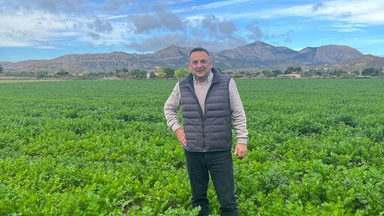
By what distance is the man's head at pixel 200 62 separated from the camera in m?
3.71

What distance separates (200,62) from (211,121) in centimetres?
79

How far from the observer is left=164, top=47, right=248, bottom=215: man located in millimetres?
3750

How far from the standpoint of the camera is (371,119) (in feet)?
40.5

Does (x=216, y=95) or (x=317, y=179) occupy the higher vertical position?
(x=216, y=95)

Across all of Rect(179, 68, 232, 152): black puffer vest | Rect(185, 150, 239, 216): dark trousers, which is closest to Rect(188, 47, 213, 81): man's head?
Rect(179, 68, 232, 152): black puffer vest

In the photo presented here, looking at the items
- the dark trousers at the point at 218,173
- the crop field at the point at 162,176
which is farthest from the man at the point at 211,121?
the crop field at the point at 162,176

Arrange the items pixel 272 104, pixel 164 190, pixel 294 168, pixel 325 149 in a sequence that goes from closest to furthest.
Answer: pixel 164 190, pixel 294 168, pixel 325 149, pixel 272 104

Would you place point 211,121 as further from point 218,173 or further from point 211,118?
point 218,173

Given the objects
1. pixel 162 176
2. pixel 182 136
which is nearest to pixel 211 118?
pixel 182 136

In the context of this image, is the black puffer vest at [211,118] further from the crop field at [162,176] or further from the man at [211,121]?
the crop field at [162,176]

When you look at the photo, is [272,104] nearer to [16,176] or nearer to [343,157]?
[343,157]

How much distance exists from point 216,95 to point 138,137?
274 inches

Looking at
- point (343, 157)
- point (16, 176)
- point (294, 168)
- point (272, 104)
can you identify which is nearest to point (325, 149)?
point (343, 157)

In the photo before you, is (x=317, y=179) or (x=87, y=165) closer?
(x=317, y=179)
